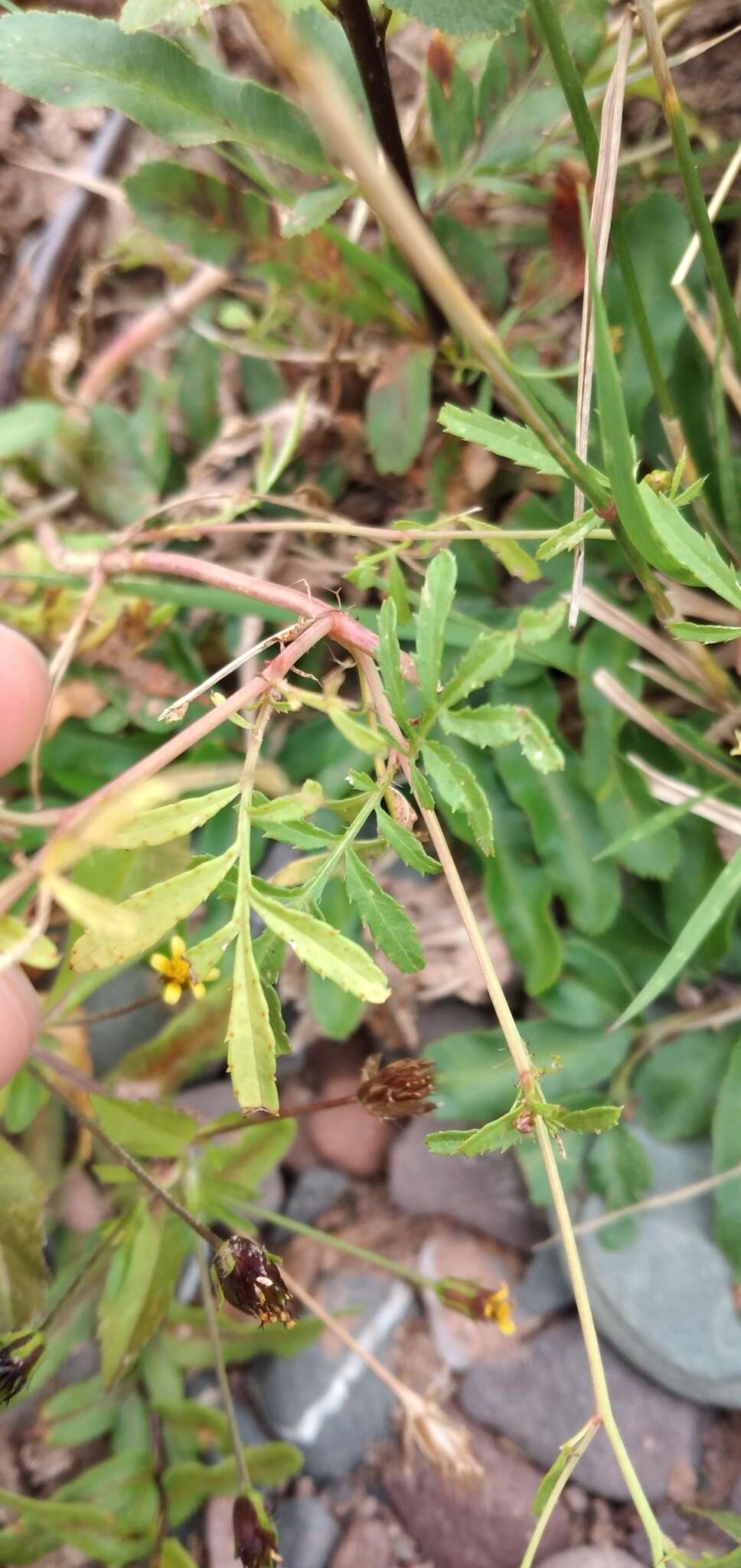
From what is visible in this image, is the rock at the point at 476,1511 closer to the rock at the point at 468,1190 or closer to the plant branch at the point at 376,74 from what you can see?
the rock at the point at 468,1190

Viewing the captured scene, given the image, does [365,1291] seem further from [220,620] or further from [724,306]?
[724,306]

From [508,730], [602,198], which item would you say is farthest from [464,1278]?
[602,198]

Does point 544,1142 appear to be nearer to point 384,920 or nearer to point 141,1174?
point 384,920

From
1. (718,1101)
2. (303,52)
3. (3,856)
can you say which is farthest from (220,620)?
(303,52)

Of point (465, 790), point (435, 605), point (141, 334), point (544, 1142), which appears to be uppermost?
point (141, 334)

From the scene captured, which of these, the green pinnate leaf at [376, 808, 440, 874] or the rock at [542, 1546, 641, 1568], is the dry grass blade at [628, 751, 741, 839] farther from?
the rock at [542, 1546, 641, 1568]

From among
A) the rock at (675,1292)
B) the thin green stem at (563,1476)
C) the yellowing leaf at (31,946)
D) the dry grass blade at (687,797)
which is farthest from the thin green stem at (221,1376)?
the dry grass blade at (687,797)
